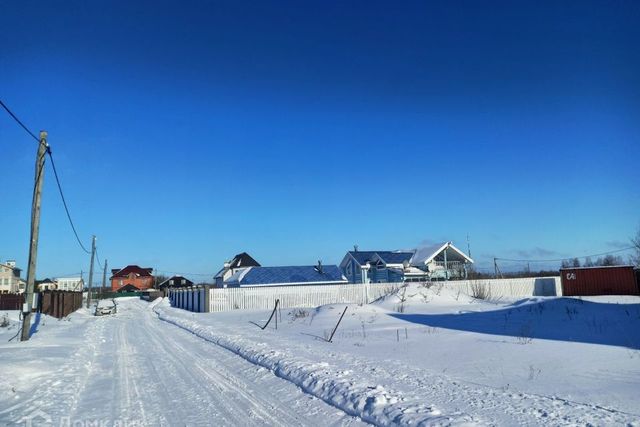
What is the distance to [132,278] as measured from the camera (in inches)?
5064

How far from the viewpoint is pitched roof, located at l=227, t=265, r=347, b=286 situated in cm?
4713

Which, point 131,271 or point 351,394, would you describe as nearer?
point 351,394

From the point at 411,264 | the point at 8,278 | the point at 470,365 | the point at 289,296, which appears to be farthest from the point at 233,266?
the point at 470,365

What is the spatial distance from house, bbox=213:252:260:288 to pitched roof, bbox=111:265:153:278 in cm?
5669

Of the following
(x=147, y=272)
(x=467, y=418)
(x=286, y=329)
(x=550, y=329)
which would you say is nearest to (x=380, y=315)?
(x=286, y=329)

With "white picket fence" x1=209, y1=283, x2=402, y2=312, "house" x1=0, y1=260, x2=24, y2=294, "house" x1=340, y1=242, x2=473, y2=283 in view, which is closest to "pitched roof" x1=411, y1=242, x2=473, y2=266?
"house" x1=340, y1=242, x2=473, y2=283

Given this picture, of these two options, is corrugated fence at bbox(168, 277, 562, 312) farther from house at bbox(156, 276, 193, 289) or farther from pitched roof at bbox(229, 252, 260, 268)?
house at bbox(156, 276, 193, 289)

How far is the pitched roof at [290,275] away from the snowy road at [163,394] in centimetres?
3463

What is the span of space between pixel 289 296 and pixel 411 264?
15.9 metres

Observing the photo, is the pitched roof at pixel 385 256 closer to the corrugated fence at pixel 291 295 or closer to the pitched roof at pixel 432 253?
the pitched roof at pixel 432 253

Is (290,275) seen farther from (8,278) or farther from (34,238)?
(8,278)

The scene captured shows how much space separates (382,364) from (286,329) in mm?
9051

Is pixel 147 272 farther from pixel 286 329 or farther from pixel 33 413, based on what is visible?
pixel 33 413

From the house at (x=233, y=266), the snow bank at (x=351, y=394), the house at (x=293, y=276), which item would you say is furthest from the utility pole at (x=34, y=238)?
the house at (x=233, y=266)
